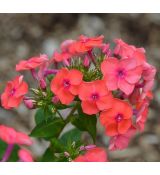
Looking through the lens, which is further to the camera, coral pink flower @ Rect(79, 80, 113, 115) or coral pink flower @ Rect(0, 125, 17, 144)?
coral pink flower @ Rect(79, 80, 113, 115)

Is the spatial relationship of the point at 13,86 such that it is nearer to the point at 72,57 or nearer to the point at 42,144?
the point at 72,57

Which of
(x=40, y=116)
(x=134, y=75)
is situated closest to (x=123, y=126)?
(x=134, y=75)

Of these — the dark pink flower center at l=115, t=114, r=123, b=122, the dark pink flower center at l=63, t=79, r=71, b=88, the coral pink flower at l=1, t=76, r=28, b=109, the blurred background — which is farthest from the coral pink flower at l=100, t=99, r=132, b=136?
the blurred background

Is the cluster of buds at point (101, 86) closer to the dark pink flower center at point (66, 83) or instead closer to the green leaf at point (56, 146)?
the dark pink flower center at point (66, 83)

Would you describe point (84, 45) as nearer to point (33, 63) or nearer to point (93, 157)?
point (33, 63)

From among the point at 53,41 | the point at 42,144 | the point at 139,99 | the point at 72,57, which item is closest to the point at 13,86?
the point at 72,57

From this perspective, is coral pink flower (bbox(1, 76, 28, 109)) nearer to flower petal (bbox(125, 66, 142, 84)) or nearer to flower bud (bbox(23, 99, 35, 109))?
flower bud (bbox(23, 99, 35, 109))

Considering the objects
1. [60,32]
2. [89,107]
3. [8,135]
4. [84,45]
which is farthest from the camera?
[60,32]
